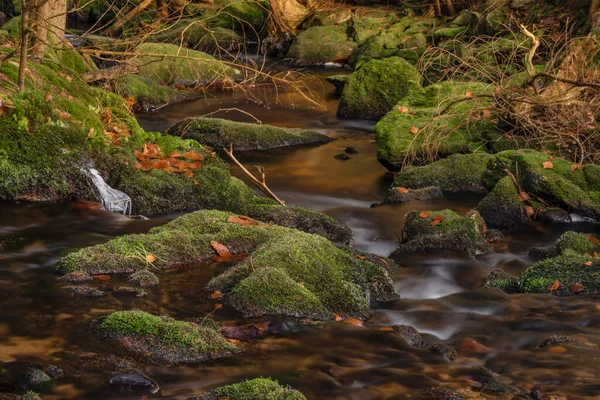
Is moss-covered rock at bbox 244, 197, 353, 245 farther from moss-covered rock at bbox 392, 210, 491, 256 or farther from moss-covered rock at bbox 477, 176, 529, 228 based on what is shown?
moss-covered rock at bbox 477, 176, 529, 228

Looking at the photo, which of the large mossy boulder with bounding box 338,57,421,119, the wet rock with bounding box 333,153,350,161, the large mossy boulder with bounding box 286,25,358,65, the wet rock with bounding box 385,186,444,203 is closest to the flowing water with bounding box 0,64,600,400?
the wet rock with bounding box 385,186,444,203

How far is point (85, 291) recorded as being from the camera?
17.2ft

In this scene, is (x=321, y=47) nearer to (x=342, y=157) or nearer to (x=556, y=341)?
(x=342, y=157)

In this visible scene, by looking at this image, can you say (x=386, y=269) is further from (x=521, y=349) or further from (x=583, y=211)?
(x=583, y=211)

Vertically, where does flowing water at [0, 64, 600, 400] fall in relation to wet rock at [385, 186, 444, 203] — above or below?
above

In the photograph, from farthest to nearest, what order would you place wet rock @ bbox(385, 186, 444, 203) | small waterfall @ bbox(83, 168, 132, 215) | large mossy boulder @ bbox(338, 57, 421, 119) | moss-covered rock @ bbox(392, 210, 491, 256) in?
large mossy boulder @ bbox(338, 57, 421, 119) < wet rock @ bbox(385, 186, 444, 203) < small waterfall @ bbox(83, 168, 132, 215) < moss-covered rock @ bbox(392, 210, 491, 256)

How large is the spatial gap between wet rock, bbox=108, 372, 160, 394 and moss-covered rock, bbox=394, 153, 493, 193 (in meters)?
6.58

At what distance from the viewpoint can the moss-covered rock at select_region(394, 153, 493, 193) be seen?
10227 mm

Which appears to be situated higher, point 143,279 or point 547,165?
point 143,279

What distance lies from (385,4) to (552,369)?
22476mm

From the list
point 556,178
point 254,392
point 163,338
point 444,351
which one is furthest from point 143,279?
point 556,178

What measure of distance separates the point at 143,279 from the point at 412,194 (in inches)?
191

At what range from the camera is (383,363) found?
4.67 metres

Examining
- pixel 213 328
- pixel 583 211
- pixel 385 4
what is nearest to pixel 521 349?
pixel 213 328
